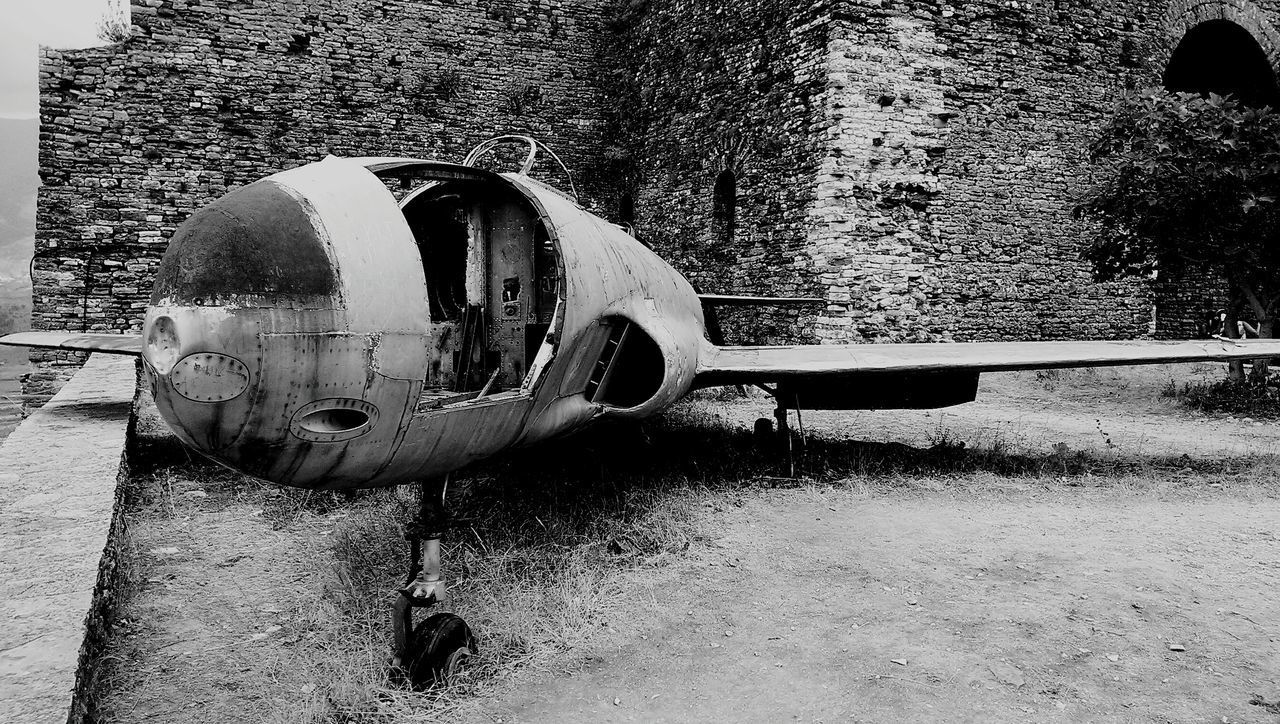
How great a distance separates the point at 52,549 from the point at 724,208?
Answer: 10.2 metres

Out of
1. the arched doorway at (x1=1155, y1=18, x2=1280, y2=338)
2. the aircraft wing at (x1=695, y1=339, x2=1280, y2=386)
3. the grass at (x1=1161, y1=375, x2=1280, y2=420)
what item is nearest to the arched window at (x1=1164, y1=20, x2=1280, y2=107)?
the arched doorway at (x1=1155, y1=18, x2=1280, y2=338)

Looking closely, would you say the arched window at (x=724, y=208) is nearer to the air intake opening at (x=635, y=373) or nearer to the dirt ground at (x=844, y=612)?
the air intake opening at (x=635, y=373)

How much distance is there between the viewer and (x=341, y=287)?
236 cm

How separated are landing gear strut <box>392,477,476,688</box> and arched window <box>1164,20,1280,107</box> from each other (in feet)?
45.6

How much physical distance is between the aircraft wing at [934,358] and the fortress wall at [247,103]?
9921mm

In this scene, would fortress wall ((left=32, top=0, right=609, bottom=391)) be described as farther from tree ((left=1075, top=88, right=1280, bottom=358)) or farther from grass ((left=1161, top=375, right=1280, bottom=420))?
grass ((left=1161, top=375, right=1280, bottom=420))

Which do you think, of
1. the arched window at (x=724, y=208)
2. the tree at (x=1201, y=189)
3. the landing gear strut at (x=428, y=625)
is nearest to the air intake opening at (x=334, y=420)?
the landing gear strut at (x=428, y=625)

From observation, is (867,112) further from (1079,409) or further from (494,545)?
(494,545)

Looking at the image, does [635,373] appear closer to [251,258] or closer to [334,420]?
[334,420]

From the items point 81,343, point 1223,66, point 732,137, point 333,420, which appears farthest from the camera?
point 1223,66

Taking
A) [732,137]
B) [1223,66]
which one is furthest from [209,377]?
[1223,66]

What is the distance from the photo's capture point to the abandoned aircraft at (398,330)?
2184 millimetres

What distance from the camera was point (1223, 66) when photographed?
1311 centimetres

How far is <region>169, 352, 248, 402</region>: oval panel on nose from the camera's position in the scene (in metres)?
2.12
